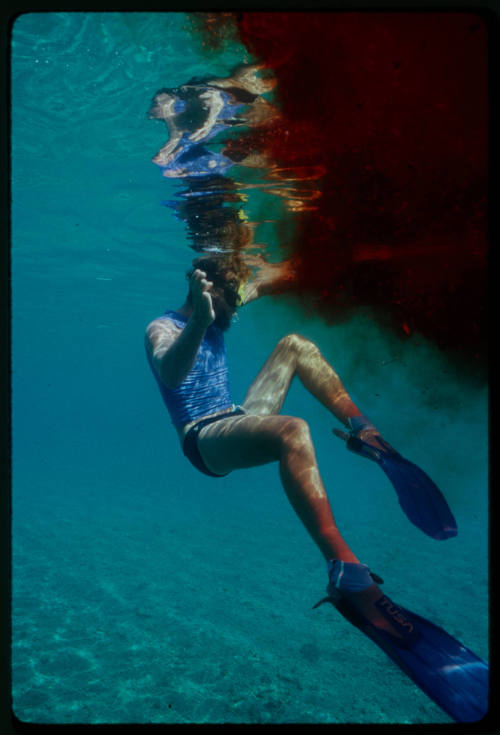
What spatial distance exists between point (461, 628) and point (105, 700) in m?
7.82

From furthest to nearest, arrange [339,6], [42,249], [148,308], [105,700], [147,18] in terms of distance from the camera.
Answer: [148,308] < [42,249] < [105,700] < [147,18] < [339,6]

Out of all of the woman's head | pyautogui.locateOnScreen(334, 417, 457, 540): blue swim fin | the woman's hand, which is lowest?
pyautogui.locateOnScreen(334, 417, 457, 540): blue swim fin

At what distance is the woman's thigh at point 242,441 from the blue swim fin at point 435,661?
1.26 m

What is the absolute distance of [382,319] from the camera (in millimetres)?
8484

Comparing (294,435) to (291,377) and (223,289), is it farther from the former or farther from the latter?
(223,289)

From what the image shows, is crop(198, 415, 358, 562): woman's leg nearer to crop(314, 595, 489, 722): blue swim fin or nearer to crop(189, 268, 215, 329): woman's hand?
crop(314, 595, 489, 722): blue swim fin

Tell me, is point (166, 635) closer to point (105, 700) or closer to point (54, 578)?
point (105, 700)

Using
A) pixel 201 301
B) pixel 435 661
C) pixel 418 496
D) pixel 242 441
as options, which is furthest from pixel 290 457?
pixel 435 661

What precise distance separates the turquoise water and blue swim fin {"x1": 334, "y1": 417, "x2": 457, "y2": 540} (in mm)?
413

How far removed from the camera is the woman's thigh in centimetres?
384

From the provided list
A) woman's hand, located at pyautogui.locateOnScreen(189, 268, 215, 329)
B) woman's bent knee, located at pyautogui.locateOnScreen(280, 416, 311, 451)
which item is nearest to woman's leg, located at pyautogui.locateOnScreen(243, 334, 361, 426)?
woman's bent knee, located at pyautogui.locateOnScreen(280, 416, 311, 451)

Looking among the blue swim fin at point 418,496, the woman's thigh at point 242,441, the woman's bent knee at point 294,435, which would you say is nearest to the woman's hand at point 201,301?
the woman's thigh at point 242,441

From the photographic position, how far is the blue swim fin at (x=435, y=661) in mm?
2402
